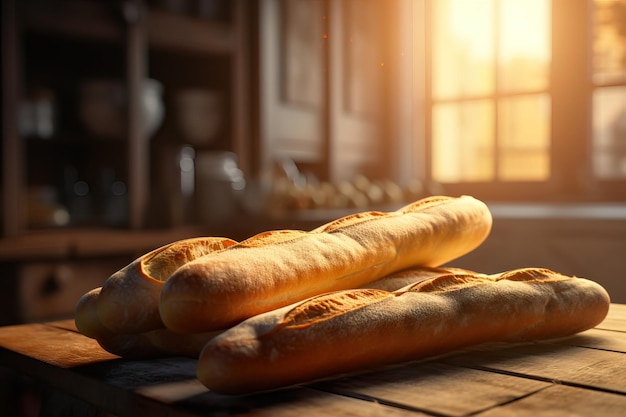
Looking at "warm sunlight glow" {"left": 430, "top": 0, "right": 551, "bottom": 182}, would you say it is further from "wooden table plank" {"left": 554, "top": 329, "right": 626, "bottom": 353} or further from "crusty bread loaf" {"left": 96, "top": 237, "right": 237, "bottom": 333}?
"crusty bread loaf" {"left": 96, "top": 237, "right": 237, "bottom": 333}

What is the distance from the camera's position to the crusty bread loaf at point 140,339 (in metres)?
0.75

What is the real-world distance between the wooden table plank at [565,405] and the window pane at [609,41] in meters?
2.77

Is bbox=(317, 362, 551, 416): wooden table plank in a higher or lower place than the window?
lower

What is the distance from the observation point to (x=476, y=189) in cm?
354

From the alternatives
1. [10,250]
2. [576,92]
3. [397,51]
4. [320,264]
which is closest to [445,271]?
[320,264]

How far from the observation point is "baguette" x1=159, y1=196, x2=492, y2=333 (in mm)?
646

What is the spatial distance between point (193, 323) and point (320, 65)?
2934mm

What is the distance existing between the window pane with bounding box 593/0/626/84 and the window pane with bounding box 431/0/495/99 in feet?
1.75

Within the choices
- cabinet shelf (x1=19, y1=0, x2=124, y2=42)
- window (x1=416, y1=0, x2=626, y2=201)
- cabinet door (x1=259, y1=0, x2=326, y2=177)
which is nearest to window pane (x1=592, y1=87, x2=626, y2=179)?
window (x1=416, y1=0, x2=626, y2=201)

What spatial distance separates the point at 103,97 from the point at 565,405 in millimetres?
2469

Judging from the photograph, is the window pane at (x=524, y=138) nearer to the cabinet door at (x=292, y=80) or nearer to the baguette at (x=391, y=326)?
the cabinet door at (x=292, y=80)

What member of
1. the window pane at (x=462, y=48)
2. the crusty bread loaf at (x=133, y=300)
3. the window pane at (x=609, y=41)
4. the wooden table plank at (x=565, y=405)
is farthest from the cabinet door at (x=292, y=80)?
the wooden table plank at (x=565, y=405)

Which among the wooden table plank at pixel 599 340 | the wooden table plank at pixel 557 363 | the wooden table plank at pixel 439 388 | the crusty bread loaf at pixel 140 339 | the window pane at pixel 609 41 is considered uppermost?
the window pane at pixel 609 41

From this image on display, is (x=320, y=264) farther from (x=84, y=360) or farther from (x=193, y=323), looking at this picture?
(x=84, y=360)
